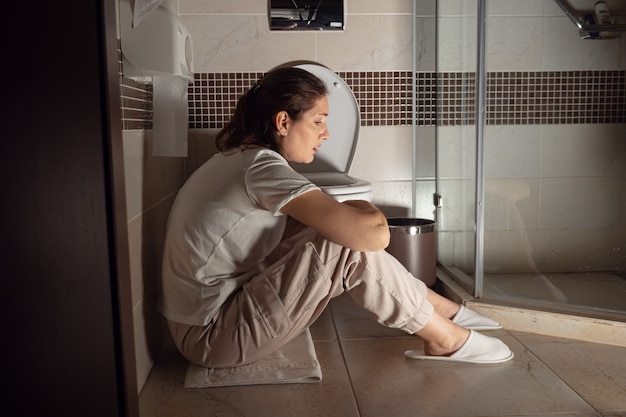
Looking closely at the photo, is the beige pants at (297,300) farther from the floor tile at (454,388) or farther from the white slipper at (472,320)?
the white slipper at (472,320)

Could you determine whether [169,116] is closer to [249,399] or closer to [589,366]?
[249,399]

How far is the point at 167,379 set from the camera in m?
1.92

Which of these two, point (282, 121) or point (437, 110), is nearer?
point (282, 121)

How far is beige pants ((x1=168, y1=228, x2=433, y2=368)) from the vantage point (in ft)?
5.83

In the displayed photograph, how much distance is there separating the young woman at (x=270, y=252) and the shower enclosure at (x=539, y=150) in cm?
62

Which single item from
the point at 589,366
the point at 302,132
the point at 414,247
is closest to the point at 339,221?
the point at 302,132

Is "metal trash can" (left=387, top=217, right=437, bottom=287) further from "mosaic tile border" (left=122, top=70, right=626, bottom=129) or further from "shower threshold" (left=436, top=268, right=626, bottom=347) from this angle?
"mosaic tile border" (left=122, top=70, right=626, bottom=129)

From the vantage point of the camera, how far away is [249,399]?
69.2 inches

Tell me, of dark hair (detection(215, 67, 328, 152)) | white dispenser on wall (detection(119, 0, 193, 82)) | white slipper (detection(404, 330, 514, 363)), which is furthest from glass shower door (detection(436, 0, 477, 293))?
white dispenser on wall (detection(119, 0, 193, 82))

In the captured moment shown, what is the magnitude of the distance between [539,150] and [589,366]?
0.86 m

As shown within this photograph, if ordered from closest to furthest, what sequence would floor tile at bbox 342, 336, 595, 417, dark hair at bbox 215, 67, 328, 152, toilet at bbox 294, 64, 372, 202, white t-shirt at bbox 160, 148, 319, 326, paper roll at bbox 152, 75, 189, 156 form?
floor tile at bbox 342, 336, 595, 417
white t-shirt at bbox 160, 148, 319, 326
dark hair at bbox 215, 67, 328, 152
paper roll at bbox 152, 75, 189, 156
toilet at bbox 294, 64, 372, 202

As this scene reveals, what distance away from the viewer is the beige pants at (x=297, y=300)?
1.78m

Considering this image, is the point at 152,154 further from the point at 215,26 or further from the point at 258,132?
the point at 215,26

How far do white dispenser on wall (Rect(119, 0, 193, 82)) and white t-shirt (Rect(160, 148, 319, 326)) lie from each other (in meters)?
0.31
